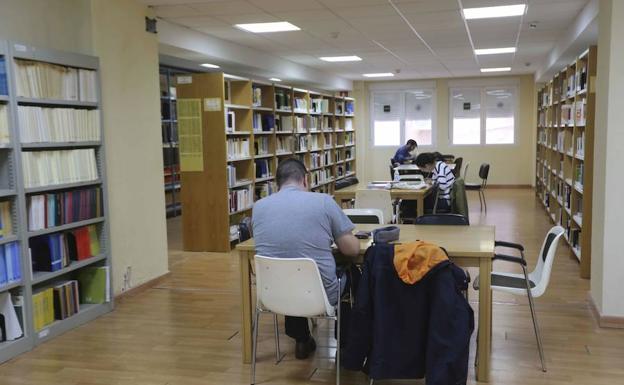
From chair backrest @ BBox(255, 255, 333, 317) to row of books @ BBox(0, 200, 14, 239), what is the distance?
75.5 inches

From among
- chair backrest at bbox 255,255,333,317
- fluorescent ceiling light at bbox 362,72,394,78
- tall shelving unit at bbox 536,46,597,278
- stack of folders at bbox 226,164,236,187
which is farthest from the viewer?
fluorescent ceiling light at bbox 362,72,394,78

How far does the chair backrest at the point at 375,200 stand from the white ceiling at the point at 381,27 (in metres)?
1.94

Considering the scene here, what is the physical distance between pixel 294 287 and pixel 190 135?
15.2 feet

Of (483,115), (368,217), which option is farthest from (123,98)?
(483,115)

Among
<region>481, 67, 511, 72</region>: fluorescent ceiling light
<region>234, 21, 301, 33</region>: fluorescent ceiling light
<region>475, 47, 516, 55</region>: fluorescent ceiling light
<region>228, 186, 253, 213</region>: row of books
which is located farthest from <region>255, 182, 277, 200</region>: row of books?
<region>481, 67, 511, 72</region>: fluorescent ceiling light

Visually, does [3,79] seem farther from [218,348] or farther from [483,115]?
[483,115]

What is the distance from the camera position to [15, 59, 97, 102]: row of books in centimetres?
414

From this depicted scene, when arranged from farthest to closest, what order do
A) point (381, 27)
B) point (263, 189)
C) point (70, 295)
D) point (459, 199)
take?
point (263, 189) → point (381, 27) → point (459, 199) → point (70, 295)

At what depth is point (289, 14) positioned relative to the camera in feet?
20.7

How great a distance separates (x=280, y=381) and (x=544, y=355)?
1.74 m

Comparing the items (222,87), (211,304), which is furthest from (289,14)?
(211,304)

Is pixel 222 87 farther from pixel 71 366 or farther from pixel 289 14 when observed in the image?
pixel 71 366

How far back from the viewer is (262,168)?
8742 mm

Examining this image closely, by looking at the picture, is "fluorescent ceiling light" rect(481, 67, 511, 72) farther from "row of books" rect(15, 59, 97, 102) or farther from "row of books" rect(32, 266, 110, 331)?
"row of books" rect(32, 266, 110, 331)
